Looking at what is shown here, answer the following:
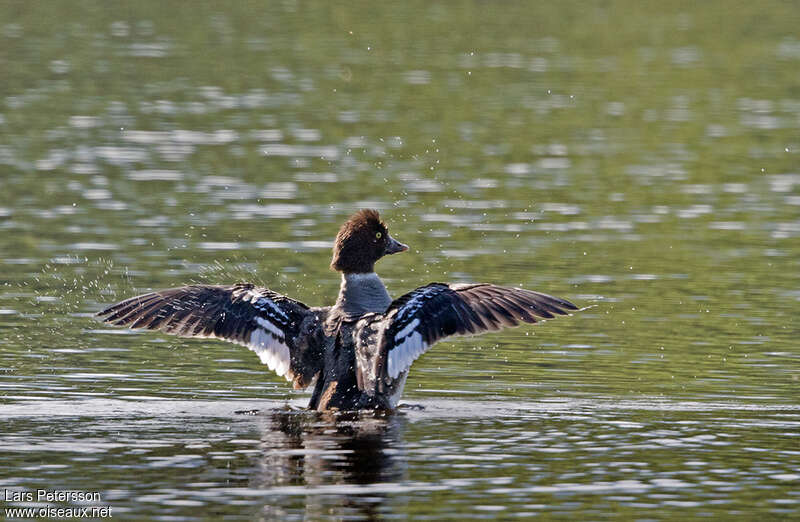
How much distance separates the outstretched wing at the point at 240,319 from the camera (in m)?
14.7

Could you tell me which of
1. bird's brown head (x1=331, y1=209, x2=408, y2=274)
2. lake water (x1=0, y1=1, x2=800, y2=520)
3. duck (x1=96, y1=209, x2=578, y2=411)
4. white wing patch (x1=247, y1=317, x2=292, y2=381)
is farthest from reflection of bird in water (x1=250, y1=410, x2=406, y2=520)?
bird's brown head (x1=331, y1=209, x2=408, y2=274)

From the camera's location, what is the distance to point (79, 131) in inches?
1330

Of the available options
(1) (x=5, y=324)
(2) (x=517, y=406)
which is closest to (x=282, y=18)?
(1) (x=5, y=324)

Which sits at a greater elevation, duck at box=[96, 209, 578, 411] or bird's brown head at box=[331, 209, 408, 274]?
bird's brown head at box=[331, 209, 408, 274]

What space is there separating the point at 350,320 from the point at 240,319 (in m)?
1.04

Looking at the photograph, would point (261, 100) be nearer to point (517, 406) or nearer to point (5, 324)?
point (5, 324)

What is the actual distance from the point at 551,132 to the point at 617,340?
1766 cm

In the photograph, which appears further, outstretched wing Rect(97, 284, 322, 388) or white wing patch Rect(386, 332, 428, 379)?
outstretched wing Rect(97, 284, 322, 388)

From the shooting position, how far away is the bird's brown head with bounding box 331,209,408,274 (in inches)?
597

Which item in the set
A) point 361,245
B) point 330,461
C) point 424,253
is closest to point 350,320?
point 361,245

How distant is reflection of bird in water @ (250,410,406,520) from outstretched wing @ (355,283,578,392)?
0.44 meters

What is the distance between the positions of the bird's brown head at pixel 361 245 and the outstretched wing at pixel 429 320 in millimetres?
796

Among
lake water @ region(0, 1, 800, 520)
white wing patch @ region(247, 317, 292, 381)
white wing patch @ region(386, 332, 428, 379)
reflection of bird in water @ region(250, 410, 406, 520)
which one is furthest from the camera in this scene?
white wing patch @ region(247, 317, 292, 381)

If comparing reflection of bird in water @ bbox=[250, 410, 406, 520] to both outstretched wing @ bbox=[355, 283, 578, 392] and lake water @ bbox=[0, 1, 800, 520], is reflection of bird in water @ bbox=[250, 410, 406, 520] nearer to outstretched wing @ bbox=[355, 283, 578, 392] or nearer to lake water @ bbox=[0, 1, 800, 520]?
lake water @ bbox=[0, 1, 800, 520]
